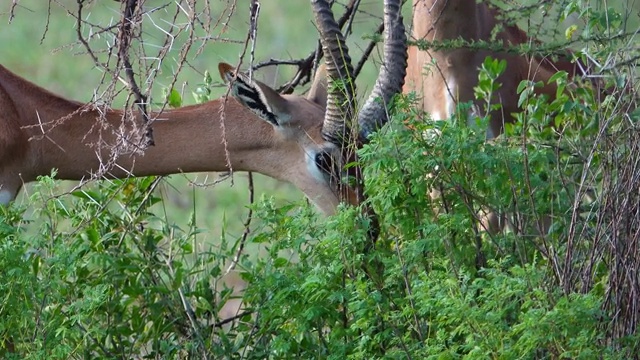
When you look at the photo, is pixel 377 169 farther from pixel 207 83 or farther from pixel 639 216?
pixel 207 83

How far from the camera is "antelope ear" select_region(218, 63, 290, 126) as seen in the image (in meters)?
5.26

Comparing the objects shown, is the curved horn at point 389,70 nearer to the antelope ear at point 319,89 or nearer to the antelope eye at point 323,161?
the antelope eye at point 323,161

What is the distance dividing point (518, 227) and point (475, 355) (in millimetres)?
841

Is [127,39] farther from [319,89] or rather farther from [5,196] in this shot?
[319,89]

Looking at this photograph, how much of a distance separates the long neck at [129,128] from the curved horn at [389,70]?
749 millimetres

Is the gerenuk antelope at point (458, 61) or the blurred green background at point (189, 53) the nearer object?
the gerenuk antelope at point (458, 61)

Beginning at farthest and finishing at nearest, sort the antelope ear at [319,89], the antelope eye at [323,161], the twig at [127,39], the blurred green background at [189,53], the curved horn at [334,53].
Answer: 1. the blurred green background at [189,53]
2. the antelope ear at [319,89]
3. the antelope eye at [323,161]
4. the curved horn at [334,53]
5. the twig at [127,39]

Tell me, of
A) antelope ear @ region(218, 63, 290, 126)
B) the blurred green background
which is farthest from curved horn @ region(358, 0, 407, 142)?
the blurred green background

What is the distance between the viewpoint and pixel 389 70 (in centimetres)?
475

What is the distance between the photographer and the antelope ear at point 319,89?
5.77 m

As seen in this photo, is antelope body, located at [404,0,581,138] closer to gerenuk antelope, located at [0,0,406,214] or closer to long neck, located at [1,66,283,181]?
gerenuk antelope, located at [0,0,406,214]

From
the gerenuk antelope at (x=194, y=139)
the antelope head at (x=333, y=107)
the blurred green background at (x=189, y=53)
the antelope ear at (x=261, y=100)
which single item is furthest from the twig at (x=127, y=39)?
the blurred green background at (x=189, y=53)

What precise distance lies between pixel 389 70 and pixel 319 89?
1.09 meters

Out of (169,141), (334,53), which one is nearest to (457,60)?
(169,141)
